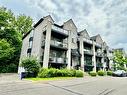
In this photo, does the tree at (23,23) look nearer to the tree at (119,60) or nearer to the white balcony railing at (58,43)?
→ the white balcony railing at (58,43)

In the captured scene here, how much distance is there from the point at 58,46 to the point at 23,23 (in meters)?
25.8

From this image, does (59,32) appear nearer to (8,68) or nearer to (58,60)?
(58,60)

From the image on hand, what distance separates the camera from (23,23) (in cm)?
5169

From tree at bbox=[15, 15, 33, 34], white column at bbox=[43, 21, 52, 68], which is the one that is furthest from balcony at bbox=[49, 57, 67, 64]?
tree at bbox=[15, 15, 33, 34]

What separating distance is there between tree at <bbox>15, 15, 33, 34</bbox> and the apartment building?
47.9 ft

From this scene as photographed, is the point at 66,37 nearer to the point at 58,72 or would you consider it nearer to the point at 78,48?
the point at 78,48

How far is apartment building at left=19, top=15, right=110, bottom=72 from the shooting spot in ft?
95.7

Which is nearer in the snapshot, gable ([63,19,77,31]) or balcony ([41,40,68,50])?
balcony ([41,40,68,50])

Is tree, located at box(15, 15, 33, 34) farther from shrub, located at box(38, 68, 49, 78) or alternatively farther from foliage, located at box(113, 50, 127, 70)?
foliage, located at box(113, 50, 127, 70)

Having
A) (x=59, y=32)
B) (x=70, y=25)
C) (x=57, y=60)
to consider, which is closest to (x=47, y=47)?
(x=57, y=60)

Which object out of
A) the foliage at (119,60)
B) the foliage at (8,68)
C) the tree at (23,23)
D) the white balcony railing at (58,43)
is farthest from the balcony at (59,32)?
the foliage at (119,60)

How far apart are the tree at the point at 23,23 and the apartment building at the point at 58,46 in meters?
14.6

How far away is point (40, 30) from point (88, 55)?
49.7 feet

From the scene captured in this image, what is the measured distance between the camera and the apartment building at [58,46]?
29.2 metres
